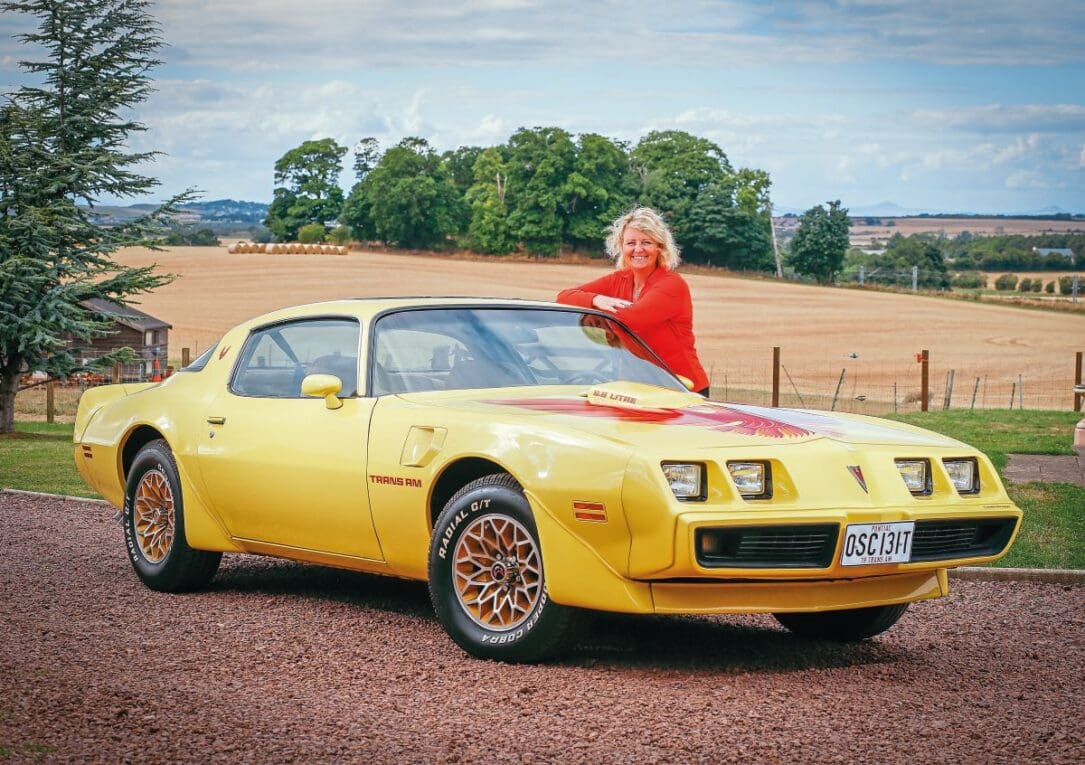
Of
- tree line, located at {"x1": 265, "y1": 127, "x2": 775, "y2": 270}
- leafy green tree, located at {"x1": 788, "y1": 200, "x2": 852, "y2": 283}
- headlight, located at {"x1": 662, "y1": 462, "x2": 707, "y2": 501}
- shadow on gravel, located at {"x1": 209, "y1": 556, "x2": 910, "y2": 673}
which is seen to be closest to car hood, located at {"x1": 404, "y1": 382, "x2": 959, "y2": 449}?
headlight, located at {"x1": 662, "y1": 462, "x2": 707, "y2": 501}

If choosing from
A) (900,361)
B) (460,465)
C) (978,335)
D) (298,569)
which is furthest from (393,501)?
(978,335)

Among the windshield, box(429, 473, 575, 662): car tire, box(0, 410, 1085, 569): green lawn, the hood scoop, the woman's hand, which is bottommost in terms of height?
box(0, 410, 1085, 569): green lawn

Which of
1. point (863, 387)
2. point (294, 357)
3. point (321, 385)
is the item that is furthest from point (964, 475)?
point (863, 387)

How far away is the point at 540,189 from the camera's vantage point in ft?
308

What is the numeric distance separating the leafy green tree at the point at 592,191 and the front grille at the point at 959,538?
84.7 metres

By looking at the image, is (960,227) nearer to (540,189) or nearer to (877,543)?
(540,189)

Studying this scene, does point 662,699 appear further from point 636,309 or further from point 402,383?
point 636,309

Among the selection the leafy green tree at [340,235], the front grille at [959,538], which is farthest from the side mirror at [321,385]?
the leafy green tree at [340,235]

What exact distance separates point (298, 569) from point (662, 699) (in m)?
4.16

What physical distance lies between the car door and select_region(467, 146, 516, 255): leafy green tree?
8685cm

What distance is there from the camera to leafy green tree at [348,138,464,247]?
95.6 m

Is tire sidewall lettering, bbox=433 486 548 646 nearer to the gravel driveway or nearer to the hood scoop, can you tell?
the gravel driveway

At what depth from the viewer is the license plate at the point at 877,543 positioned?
19.6ft

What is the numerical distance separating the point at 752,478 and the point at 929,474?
92 centimetres
